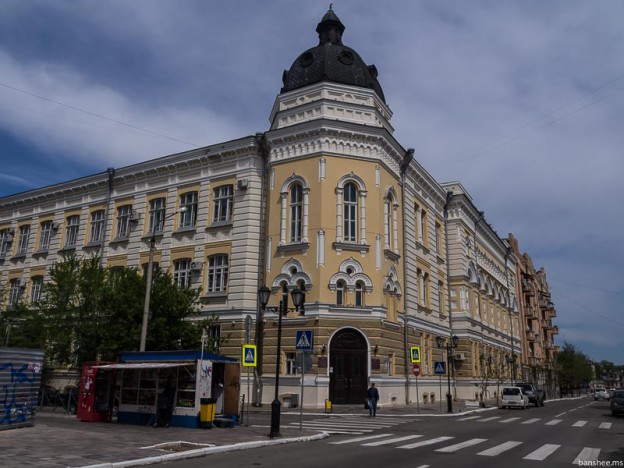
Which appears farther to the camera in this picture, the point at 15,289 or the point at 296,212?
the point at 15,289

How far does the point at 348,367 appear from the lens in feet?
89.5

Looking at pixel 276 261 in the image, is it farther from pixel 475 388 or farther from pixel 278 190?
pixel 475 388

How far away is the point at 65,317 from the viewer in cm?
2773

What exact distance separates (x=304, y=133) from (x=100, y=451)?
2186 centimetres

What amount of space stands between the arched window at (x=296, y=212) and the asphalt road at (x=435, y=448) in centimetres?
1169

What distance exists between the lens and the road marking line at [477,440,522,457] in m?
12.4

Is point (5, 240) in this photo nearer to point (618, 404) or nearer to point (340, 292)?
point (340, 292)

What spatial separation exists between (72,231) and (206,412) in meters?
28.4

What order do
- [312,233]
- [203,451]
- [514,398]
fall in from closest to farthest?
[203,451], [312,233], [514,398]

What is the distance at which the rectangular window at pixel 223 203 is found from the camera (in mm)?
32725

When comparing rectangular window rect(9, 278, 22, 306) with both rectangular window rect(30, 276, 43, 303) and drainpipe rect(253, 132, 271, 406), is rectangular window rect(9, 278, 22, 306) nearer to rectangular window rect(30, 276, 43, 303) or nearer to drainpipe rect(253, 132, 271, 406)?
rectangular window rect(30, 276, 43, 303)

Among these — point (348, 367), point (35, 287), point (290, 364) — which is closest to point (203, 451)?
point (348, 367)

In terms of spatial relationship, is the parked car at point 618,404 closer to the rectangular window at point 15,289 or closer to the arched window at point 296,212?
the arched window at point 296,212

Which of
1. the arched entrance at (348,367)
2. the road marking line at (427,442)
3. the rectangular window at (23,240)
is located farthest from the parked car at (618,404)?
the rectangular window at (23,240)
